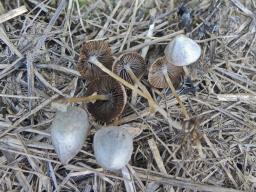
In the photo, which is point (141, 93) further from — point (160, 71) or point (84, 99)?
point (84, 99)

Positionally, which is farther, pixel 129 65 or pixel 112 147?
pixel 129 65

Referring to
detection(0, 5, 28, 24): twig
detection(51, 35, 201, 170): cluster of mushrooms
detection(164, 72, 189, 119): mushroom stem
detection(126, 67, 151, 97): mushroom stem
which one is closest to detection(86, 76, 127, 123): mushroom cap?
detection(51, 35, 201, 170): cluster of mushrooms

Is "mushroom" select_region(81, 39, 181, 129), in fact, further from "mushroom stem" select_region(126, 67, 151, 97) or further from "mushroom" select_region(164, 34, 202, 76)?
"mushroom" select_region(164, 34, 202, 76)

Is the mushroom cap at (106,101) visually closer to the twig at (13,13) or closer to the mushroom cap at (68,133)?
the mushroom cap at (68,133)

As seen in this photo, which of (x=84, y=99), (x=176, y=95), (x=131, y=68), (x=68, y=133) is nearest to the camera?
(x=68, y=133)

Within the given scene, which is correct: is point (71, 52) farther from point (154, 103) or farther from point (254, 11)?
point (254, 11)

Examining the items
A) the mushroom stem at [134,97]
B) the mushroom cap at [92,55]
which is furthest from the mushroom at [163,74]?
the mushroom cap at [92,55]

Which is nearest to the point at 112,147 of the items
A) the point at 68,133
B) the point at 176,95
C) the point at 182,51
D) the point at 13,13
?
the point at 68,133
